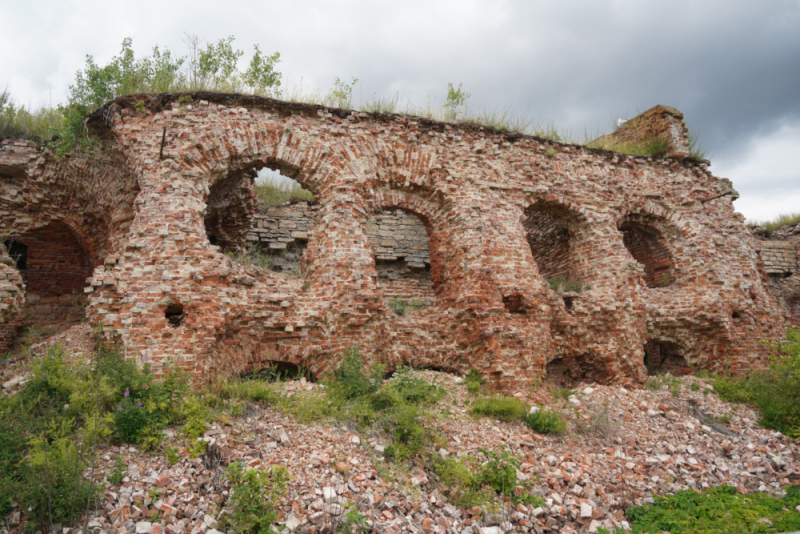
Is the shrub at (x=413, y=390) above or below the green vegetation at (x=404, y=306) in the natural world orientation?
below

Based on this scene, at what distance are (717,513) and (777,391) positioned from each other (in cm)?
355

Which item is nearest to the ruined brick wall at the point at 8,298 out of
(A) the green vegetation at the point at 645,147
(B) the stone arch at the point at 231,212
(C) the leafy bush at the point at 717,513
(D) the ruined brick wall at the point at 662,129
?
(B) the stone arch at the point at 231,212

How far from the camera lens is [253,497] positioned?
378 centimetres

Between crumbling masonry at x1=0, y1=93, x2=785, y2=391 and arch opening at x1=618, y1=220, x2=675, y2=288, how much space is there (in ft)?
0.15

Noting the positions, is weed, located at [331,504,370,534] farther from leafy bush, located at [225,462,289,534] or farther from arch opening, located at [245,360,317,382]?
arch opening, located at [245,360,317,382]

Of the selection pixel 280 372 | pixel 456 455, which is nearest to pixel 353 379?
pixel 280 372

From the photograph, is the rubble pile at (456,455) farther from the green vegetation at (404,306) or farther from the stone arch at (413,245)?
the stone arch at (413,245)

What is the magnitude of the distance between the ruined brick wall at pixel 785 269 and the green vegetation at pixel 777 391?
6.16m

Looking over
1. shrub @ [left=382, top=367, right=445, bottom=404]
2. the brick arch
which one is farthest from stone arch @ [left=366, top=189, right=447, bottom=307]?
shrub @ [left=382, top=367, right=445, bottom=404]

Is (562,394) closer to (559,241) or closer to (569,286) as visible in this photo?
(569,286)

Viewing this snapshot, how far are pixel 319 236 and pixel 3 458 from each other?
14.9 feet

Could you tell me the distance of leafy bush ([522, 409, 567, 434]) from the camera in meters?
5.91

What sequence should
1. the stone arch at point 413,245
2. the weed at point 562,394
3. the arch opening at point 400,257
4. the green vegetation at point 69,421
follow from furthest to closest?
the arch opening at point 400,257 < the stone arch at point 413,245 < the weed at point 562,394 < the green vegetation at point 69,421

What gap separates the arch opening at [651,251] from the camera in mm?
9594
